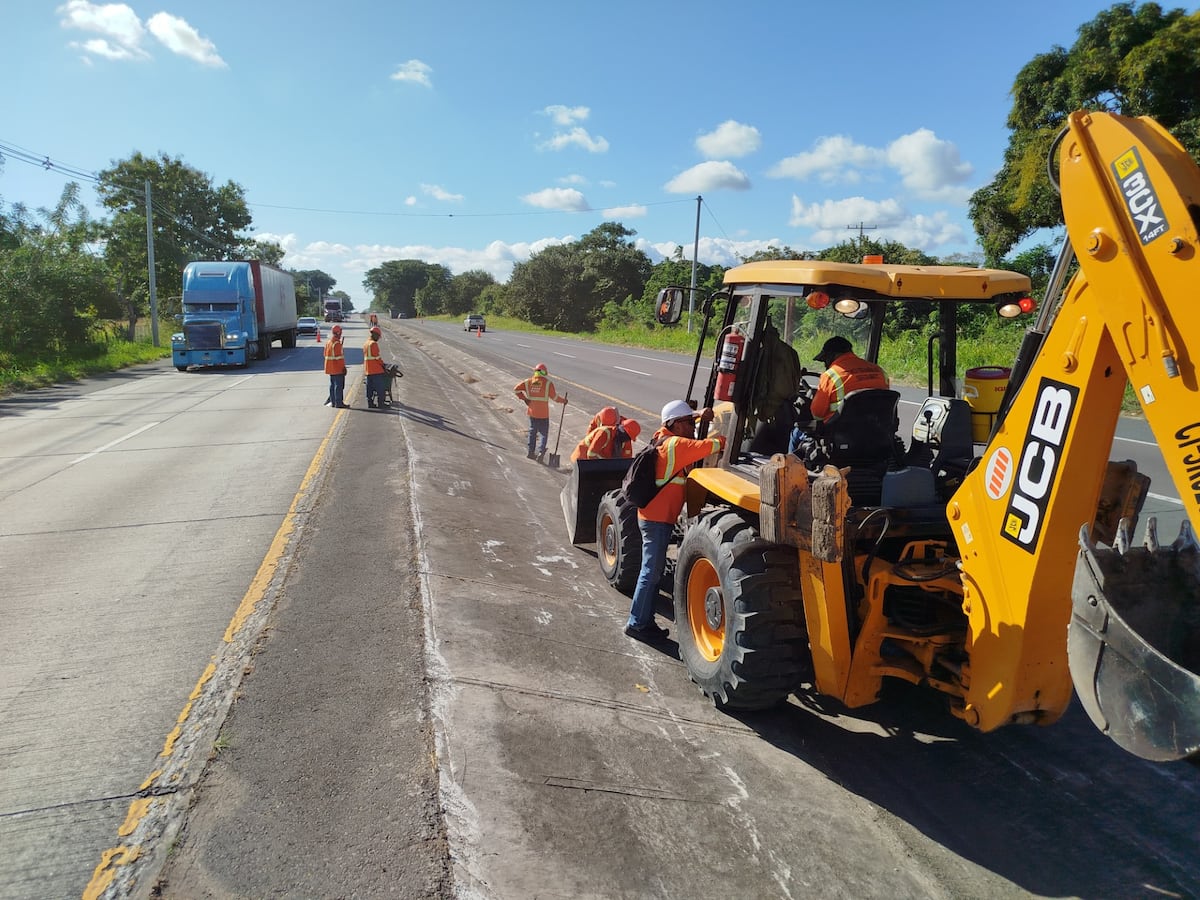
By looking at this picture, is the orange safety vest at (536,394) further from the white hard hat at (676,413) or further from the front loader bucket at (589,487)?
the white hard hat at (676,413)

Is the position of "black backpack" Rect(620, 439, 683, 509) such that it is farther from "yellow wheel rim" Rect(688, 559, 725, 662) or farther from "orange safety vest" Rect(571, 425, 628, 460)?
"orange safety vest" Rect(571, 425, 628, 460)

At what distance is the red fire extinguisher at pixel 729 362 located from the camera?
4.79 meters

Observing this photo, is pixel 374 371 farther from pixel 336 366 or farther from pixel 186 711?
pixel 186 711

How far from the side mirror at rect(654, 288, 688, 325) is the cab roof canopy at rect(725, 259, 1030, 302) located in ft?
1.95

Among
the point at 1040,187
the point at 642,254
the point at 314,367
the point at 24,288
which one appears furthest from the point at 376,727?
the point at 642,254

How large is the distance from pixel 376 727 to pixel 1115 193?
382cm

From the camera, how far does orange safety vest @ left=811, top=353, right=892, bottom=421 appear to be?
15.5 ft

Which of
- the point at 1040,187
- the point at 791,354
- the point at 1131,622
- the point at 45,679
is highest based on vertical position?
the point at 1040,187

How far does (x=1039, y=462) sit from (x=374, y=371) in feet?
46.5

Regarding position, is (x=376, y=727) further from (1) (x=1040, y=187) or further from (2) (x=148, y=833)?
(1) (x=1040, y=187)

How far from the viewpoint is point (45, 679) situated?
15.1ft

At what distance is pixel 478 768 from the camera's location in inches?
143

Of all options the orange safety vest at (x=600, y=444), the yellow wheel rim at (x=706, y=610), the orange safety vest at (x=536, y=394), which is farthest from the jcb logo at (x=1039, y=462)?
the orange safety vest at (x=536, y=394)

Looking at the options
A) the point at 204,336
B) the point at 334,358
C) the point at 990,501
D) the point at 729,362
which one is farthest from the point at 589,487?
the point at 204,336
